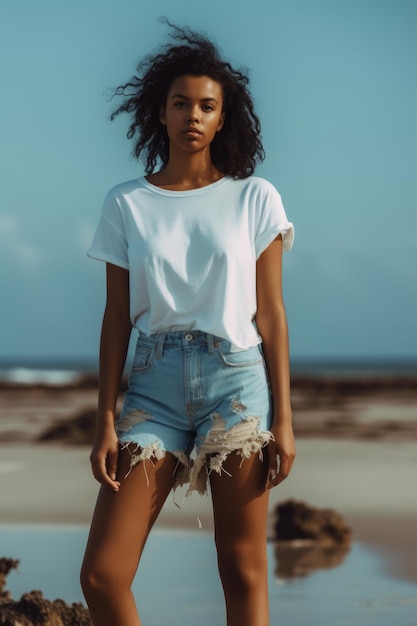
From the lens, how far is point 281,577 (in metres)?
4.31

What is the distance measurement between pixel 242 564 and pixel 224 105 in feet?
3.84

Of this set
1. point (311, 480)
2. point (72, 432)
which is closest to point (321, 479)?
point (311, 480)

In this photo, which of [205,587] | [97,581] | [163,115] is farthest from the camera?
[205,587]

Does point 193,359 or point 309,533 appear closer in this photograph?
point 193,359

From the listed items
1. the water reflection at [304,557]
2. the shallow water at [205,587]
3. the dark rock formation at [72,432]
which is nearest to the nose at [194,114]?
the shallow water at [205,587]

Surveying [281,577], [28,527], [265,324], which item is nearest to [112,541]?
[265,324]

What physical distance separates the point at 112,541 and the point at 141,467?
0.61 feet

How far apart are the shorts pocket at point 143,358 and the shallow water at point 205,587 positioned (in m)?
1.34

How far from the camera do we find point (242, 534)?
2.72 m

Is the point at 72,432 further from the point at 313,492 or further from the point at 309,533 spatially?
the point at 309,533

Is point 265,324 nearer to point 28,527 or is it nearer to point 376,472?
point 28,527

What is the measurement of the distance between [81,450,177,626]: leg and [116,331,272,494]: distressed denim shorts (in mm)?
61

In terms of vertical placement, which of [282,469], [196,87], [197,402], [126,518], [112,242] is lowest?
[126,518]

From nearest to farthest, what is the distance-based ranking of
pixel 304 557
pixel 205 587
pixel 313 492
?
pixel 205 587 < pixel 304 557 < pixel 313 492
